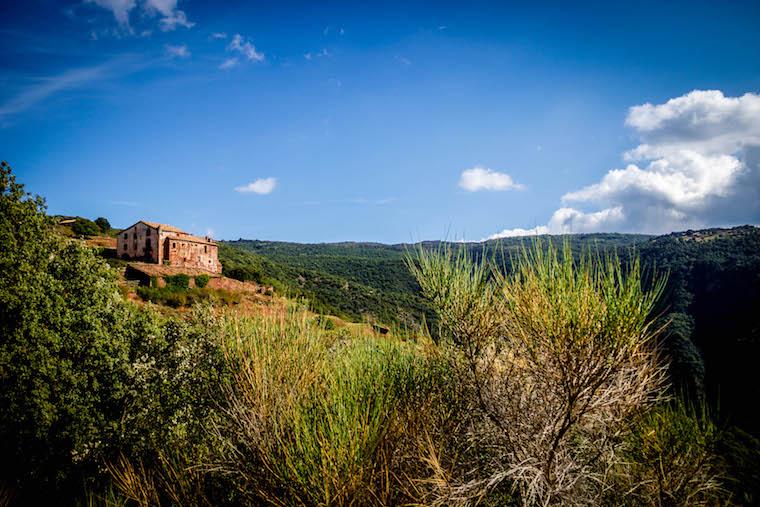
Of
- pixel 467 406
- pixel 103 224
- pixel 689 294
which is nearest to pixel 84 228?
pixel 103 224

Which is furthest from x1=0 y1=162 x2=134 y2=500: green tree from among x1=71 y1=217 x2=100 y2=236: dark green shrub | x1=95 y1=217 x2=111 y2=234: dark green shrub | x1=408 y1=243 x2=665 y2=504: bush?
x1=95 y1=217 x2=111 y2=234: dark green shrub

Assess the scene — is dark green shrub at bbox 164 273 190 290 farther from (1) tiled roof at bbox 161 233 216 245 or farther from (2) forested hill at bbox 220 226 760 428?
(2) forested hill at bbox 220 226 760 428

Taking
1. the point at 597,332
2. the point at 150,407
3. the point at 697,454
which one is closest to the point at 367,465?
the point at 597,332

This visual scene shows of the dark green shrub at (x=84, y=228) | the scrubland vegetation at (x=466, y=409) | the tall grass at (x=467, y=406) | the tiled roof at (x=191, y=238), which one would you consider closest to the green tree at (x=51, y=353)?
the scrubland vegetation at (x=466, y=409)

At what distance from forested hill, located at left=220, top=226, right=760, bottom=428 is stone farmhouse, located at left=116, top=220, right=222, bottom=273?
5.12m

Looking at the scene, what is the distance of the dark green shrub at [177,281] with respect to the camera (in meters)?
37.1

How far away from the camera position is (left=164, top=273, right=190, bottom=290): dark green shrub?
37131mm

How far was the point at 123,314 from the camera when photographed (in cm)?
988

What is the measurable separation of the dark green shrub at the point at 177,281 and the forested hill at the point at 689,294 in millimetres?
8281

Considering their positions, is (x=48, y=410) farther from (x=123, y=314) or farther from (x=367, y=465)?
(x=367, y=465)

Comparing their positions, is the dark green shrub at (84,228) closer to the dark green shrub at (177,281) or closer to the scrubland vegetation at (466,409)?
the dark green shrub at (177,281)

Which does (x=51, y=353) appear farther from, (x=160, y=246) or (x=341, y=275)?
(x=341, y=275)

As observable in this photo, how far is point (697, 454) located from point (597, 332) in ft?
8.59

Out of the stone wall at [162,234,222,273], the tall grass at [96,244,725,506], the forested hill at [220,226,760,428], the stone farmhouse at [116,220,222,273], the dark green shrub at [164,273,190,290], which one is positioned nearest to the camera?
the tall grass at [96,244,725,506]
